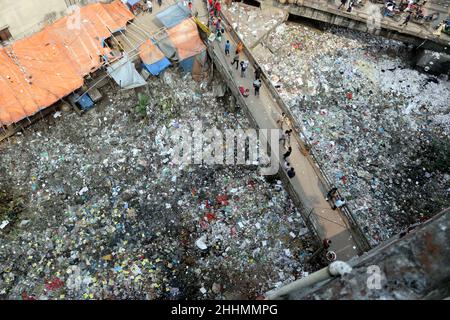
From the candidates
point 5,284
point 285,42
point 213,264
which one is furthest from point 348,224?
point 5,284

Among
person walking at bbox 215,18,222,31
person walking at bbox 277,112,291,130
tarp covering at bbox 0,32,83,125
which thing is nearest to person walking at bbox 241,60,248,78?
person walking at bbox 215,18,222,31

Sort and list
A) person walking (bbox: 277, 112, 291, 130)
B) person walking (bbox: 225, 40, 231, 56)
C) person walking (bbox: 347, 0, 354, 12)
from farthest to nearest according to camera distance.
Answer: person walking (bbox: 347, 0, 354, 12)
person walking (bbox: 225, 40, 231, 56)
person walking (bbox: 277, 112, 291, 130)

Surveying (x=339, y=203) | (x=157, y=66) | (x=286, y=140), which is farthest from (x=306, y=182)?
(x=157, y=66)

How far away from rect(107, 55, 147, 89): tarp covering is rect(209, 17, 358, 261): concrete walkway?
3258 millimetres

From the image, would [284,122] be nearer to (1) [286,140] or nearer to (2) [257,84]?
(1) [286,140]

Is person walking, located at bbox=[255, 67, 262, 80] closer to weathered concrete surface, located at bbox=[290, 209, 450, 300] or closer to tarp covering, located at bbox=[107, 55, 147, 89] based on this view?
tarp covering, located at bbox=[107, 55, 147, 89]

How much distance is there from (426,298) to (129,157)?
10.8 metres

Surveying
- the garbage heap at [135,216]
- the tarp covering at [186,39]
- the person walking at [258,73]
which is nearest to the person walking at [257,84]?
the person walking at [258,73]

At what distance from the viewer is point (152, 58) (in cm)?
1620

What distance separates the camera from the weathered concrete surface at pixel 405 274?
7668 mm

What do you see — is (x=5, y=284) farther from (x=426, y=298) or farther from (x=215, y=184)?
(x=426, y=298)

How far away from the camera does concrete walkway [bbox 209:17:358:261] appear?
40.9ft

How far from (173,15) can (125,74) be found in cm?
331

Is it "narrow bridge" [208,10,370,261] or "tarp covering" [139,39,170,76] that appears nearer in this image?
"narrow bridge" [208,10,370,261]
